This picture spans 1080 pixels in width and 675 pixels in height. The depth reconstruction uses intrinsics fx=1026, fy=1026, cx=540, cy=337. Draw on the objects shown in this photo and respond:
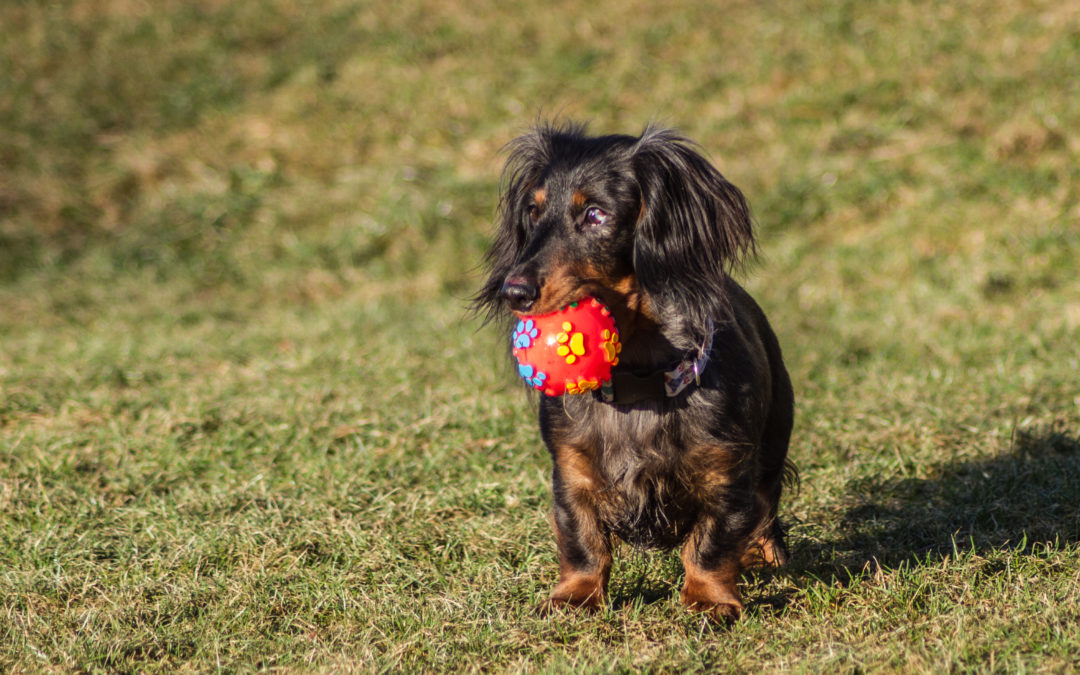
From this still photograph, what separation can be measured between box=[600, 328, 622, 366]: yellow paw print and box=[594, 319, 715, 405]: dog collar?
0.17m

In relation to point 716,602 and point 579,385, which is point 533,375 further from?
point 716,602

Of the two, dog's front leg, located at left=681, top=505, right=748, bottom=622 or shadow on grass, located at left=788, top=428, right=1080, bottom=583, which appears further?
shadow on grass, located at left=788, top=428, right=1080, bottom=583

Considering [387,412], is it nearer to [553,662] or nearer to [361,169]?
[553,662]

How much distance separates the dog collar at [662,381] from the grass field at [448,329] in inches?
25.1

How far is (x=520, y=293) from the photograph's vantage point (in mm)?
2627

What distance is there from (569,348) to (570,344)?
0.03ft

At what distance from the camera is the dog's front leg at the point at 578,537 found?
2.92m

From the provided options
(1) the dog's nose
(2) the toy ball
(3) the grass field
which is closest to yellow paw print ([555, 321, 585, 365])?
(2) the toy ball

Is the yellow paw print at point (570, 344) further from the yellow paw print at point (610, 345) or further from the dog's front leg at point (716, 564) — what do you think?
the dog's front leg at point (716, 564)

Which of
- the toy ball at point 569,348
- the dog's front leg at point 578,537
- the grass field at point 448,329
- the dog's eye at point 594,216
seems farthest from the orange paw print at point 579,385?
the grass field at point 448,329

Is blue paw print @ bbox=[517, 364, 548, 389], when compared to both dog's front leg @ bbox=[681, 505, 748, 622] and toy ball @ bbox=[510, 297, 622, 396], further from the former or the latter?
dog's front leg @ bbox=[681, 505, 748, 622]

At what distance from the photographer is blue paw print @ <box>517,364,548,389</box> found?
264cm

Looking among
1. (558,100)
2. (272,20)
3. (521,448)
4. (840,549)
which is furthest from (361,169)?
(840,549)

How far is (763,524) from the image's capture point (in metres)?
3.06
